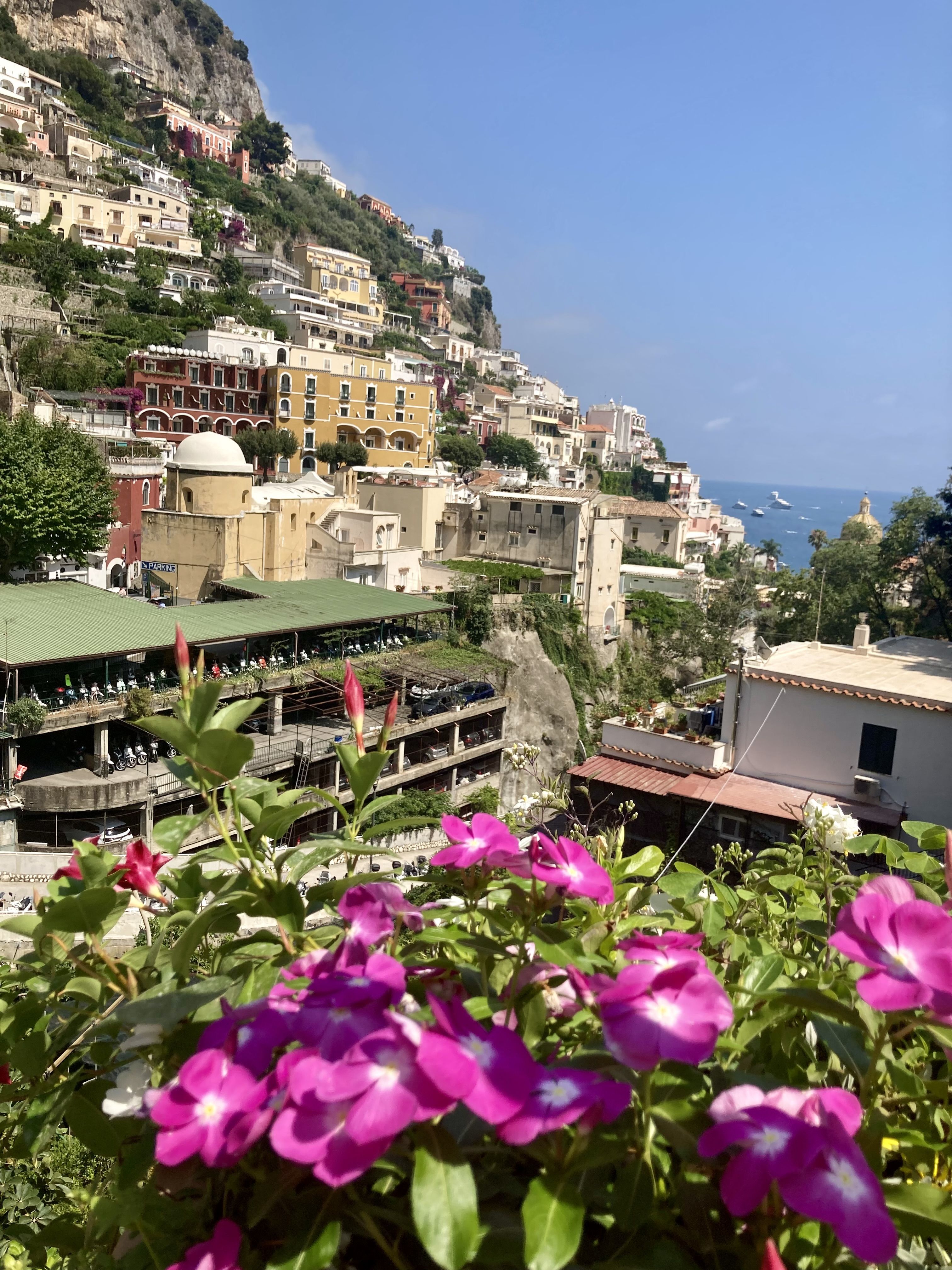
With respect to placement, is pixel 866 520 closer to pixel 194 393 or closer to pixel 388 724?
pixel 194 393

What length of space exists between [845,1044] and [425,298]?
9582 centimetres

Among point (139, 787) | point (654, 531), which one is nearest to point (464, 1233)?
point (139, 787)

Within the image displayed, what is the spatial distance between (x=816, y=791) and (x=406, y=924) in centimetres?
1095

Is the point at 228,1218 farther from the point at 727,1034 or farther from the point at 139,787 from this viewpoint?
the point at 139,787

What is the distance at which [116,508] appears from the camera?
24.7 m

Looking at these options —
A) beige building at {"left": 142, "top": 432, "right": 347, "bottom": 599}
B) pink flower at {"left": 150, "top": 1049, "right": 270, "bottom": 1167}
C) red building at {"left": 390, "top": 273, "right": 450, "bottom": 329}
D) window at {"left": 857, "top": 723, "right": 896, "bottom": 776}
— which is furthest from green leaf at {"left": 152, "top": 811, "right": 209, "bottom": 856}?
red building at {"left": 390, "top": 273, "right": 450, "bottom": 329}

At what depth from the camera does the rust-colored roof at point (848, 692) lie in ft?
36.0

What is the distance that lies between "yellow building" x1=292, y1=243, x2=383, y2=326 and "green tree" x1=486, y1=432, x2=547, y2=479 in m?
15.5

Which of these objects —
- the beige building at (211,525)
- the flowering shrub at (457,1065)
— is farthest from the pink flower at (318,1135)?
the beige building at (211,525)

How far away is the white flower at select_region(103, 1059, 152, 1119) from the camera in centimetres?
122

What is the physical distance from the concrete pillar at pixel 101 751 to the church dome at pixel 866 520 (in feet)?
166

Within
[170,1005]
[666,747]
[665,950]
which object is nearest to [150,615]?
[666,747]

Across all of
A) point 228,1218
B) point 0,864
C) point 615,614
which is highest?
point 228,1218

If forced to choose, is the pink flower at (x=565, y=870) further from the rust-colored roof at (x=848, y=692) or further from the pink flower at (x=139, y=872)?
the rust-colored roof at (x=848, y=692)
